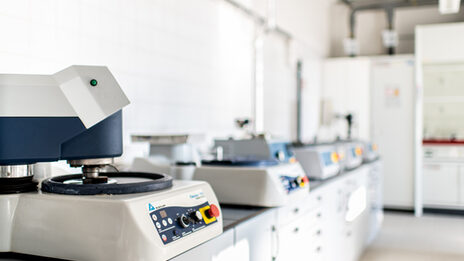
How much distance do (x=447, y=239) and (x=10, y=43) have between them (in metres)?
4.73

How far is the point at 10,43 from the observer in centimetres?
182

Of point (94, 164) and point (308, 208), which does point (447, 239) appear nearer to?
point (308, 208)

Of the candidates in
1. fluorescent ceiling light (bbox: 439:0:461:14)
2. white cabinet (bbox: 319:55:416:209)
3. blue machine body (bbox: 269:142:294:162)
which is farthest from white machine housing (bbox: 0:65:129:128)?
white cabinet (bbox: 319:55:416:209)

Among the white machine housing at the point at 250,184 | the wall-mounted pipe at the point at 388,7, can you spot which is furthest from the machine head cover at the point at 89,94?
the wall-mounted pipe at the point at 388,7

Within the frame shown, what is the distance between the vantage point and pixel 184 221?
4.36 feet

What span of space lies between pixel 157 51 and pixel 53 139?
1.62 meters

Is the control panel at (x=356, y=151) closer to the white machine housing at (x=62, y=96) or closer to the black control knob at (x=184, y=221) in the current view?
the black control knob at (x=184, y=221)

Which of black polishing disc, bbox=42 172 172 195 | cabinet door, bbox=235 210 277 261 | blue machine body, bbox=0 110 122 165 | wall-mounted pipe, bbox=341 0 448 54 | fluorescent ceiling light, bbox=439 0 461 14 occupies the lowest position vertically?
cabinet door, bbox=235 210 277 261

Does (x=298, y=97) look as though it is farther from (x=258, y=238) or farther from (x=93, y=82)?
(x=93, y=82)

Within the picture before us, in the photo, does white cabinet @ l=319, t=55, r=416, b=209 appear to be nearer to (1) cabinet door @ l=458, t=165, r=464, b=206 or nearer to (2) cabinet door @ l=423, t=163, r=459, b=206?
(2) cabinet door @ l=423, t=163, r=459, b=206

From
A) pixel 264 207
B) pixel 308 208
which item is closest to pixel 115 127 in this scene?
pixel 264 207

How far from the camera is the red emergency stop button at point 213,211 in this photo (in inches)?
57.7

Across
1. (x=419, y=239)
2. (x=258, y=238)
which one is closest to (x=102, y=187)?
(x=258, y=238)

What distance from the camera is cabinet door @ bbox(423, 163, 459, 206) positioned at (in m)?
6.11
